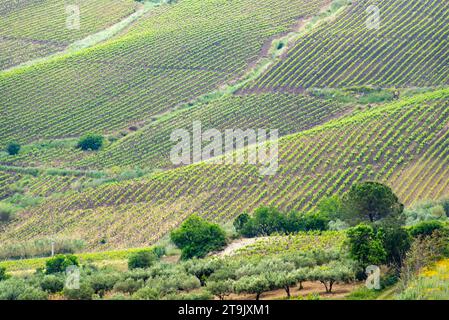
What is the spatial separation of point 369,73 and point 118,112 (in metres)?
19.5

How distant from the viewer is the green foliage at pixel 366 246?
37.7 meters

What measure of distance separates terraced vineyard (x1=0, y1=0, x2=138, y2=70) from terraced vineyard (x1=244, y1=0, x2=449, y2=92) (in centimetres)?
2124

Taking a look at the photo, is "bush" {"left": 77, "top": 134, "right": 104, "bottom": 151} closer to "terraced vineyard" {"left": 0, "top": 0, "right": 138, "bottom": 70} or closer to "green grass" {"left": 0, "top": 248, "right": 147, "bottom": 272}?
"terraced vineyard" {"left": 0, "top": 0, "right": 138, "bottom": 70}

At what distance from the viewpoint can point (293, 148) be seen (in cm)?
6531

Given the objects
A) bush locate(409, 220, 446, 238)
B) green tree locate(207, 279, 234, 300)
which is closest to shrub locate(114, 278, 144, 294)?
green tree locate(207, 279, 234, 300)

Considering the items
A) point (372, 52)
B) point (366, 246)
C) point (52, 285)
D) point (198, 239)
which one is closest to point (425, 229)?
point (366, 246)

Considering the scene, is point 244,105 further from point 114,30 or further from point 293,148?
point 114,30

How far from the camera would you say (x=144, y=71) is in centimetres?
8381

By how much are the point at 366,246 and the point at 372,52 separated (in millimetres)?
46463

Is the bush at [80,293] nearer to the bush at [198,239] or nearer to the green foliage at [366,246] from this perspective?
the green foliage at [366,246]

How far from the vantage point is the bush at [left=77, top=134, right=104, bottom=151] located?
71375 millimetres

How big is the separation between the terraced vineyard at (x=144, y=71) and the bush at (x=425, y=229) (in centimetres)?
3625

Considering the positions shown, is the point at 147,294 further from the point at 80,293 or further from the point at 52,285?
the point at 52,285
